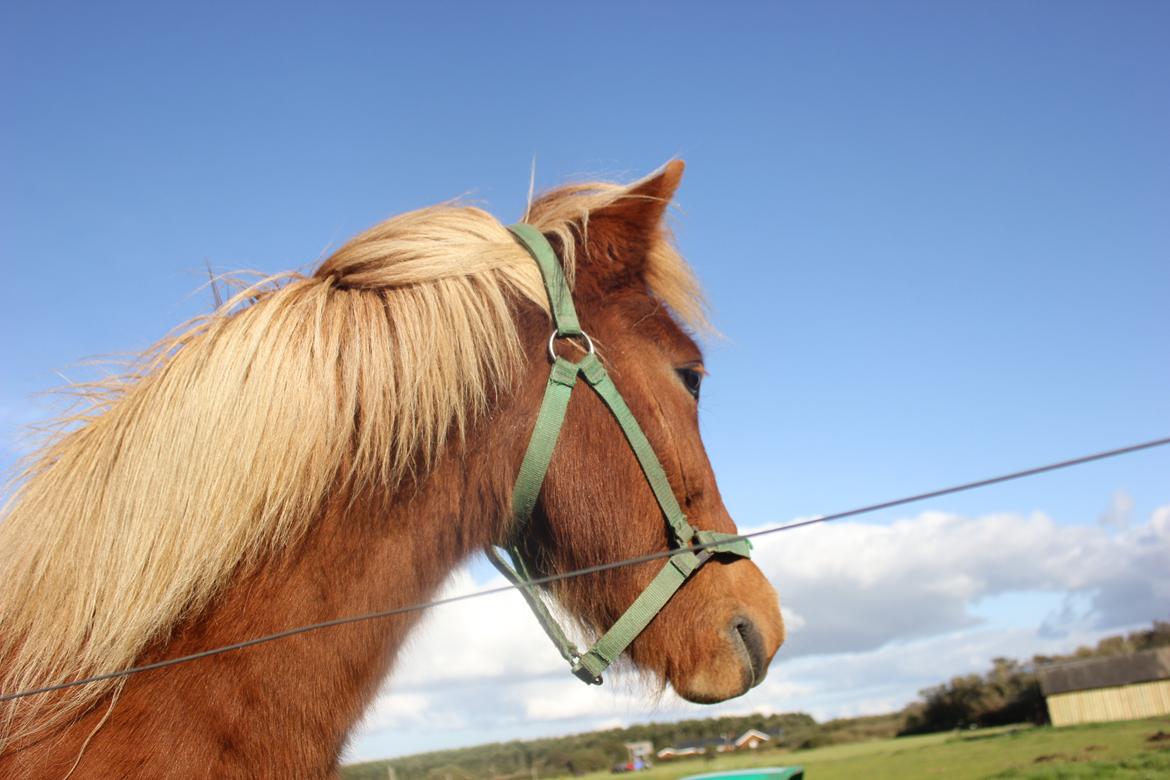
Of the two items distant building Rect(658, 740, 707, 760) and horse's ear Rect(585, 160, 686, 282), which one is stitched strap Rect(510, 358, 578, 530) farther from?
distant building Rect(658, 740, 707, 760)

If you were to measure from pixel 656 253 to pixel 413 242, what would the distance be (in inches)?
33.6

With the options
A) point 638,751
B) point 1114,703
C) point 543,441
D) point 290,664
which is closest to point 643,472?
point 543,441

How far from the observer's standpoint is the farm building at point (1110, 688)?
3638 centimetres

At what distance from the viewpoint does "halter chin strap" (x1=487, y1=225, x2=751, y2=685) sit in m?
2.01

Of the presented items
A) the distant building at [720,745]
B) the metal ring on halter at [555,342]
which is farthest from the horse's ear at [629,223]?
the distant building at [720,745]

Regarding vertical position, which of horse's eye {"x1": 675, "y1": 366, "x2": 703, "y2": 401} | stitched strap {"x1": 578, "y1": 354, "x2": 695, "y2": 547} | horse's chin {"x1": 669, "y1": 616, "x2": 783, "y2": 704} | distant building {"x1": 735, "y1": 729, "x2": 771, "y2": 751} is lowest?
distant building {"x1": 735, "y1": 729, "x2": 771, "y2": 751}

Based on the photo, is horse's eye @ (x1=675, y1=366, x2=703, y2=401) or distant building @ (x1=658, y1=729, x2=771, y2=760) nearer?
horse's eye @ (x1=675, y1=366, x2=703, y2=401)

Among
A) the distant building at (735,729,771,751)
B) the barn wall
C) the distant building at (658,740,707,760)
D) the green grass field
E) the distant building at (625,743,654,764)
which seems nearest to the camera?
the green grass field

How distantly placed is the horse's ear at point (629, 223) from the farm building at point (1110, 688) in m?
45.4

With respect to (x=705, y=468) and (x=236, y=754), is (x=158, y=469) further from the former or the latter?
(x=705, y=468)

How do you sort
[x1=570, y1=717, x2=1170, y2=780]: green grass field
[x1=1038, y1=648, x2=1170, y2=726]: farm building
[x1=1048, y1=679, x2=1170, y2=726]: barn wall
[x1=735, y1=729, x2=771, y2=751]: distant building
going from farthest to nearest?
[x1=735, y1=729, x2=771, y2=751]: distant building
[x1=1048, y1=679, x2=1170, y2=726]: barn wall
[x1=1038, y1=648, x2=1170, y2=726]: farm building
[x1=570, y1=717, x2=1170, y2=780]: green grass field

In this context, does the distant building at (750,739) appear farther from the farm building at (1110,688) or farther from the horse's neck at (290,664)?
the horse's neck at (290,664)

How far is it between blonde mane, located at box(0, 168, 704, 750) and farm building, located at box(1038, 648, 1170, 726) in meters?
46.0

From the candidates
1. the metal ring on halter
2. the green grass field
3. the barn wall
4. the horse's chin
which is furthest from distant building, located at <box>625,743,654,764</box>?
the metal ring on halter
